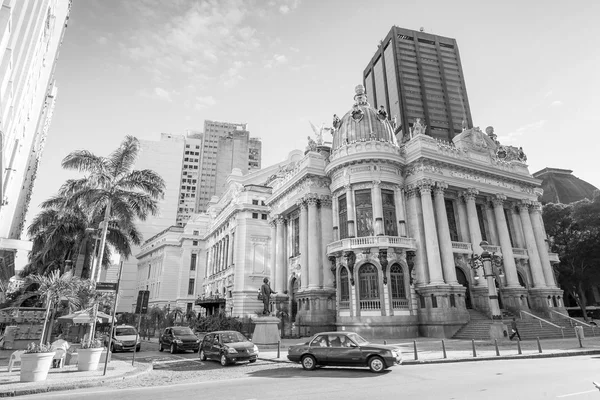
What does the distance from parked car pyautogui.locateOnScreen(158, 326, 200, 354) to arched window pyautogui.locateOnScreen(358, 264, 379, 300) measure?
13.6 m

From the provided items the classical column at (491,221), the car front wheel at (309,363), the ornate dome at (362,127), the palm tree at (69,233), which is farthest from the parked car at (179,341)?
the classical column at (491,221)

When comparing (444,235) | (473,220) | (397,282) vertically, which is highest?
(473,220)

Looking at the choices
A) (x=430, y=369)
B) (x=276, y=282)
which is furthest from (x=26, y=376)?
(x=276, y=282)

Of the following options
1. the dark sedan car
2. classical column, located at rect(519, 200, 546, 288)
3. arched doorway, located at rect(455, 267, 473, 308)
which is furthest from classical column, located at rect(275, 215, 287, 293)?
the dark sedan car

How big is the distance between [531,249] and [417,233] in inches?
535

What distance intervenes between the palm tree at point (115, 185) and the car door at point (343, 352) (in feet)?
58.7

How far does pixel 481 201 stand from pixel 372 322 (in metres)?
17.8

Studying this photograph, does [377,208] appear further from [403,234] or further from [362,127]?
[362,127]

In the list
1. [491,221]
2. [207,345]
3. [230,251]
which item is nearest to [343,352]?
[207,345]

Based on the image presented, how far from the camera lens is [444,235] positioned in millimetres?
30906

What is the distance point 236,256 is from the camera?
156 ft

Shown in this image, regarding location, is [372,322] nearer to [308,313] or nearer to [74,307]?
[308,313]

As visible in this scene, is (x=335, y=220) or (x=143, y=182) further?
(x=335, y=220)

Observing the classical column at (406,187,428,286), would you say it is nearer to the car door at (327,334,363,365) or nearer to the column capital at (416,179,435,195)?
the column capital at (416,179,435,195)
